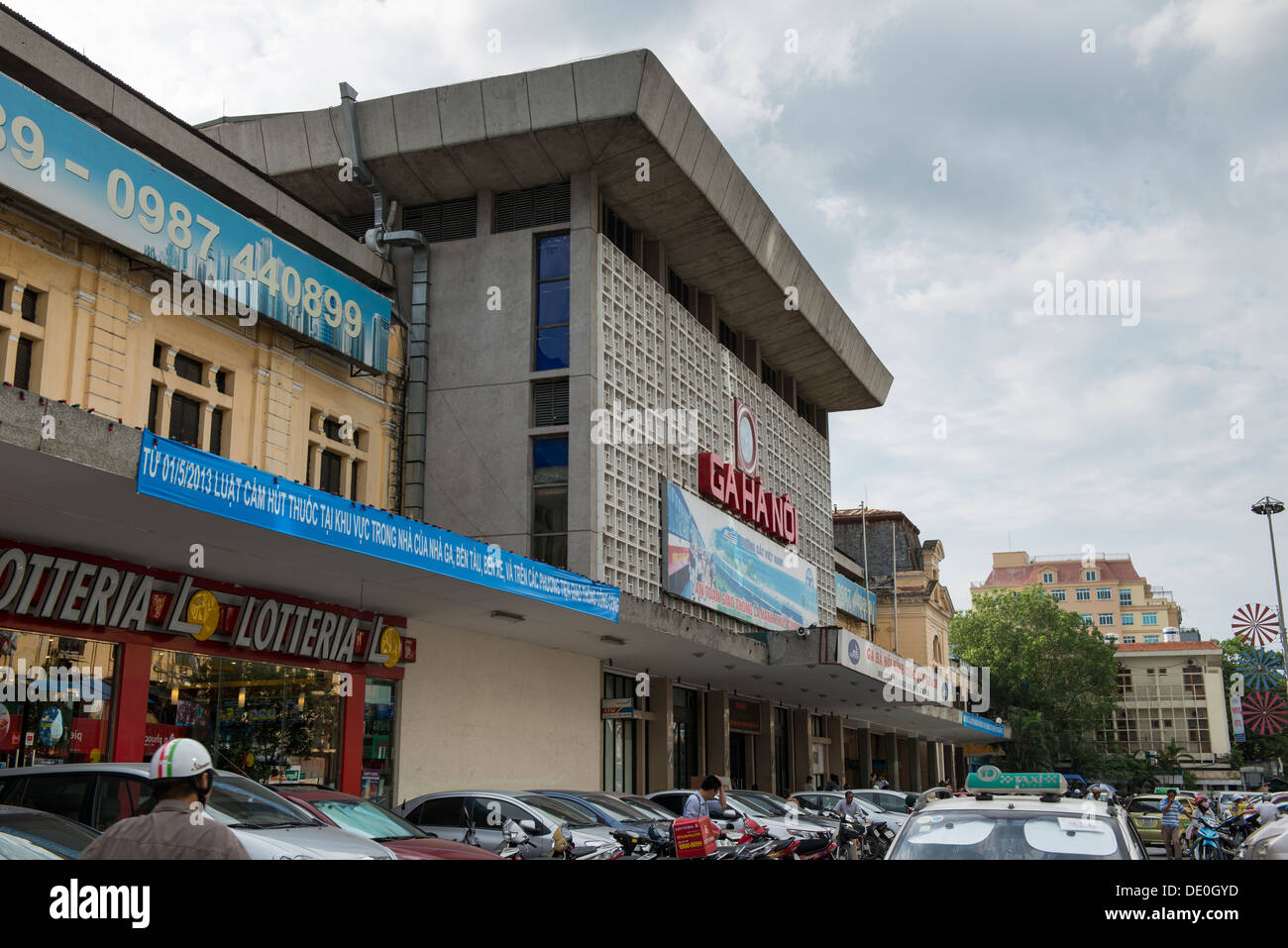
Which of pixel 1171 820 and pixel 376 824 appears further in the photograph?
pixel 1171 820

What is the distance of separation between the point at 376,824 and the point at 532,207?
19.0m

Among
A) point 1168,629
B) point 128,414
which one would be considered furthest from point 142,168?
point 1168,629

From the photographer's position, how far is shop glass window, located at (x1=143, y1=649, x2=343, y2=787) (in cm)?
1741

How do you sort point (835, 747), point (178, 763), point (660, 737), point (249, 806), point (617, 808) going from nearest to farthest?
point (178, 763) → point (249, 806) → point (617, 808) → point (660, 737) → point (835, 747)

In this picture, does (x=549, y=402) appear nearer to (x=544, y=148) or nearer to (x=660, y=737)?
(x=544, y=148)

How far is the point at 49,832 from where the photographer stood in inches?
305

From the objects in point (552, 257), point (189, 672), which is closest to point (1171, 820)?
point (189, 672)

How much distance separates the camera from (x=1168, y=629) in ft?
381

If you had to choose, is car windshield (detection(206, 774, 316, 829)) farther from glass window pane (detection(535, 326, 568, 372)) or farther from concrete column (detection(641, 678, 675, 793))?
concrete column (detection(641, 678, 675, 793))

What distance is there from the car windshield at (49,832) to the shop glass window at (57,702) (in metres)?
8.20
